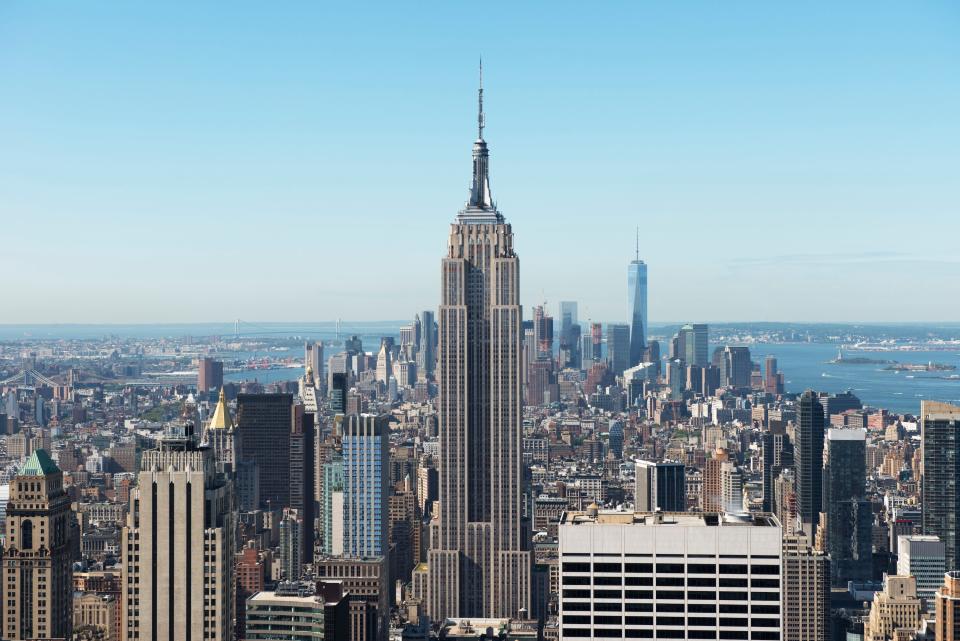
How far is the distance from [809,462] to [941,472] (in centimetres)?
537

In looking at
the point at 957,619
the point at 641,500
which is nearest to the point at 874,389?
the point at 641,500

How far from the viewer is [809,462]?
4706 centimetres

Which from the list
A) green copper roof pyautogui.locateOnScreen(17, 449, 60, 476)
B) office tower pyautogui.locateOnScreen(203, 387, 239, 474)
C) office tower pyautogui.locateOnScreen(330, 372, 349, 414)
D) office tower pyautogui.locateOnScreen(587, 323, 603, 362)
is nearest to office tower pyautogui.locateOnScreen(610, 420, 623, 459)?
office tower pyautogui.locateOnScreen(330, 372, 349, 414)

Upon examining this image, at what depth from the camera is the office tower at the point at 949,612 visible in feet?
82.1

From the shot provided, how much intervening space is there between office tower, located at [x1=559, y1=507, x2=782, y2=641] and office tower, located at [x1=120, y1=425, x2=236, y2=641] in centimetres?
539

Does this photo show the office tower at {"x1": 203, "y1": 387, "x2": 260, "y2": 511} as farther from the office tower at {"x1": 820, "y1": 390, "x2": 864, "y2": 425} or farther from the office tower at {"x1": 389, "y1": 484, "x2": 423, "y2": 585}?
the office tower at {"x1": 820, "y1": 390, "x2": 864, "y2": 425}

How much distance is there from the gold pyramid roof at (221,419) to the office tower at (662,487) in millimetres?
12931

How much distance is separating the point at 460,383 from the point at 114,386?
1518 centimetres

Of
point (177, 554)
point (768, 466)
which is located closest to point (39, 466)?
point (177, 554)

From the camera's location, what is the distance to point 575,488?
2013 inches

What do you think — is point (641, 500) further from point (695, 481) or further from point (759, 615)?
point (759, 615)

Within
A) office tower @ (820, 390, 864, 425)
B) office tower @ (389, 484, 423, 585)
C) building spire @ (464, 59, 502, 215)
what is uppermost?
building spire @ (464, 59, 502, 215)

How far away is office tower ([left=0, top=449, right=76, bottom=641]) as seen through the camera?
22.9 meters

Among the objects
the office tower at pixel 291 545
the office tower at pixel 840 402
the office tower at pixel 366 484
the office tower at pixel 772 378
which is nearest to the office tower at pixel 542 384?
the office tower at pixel 772 378
